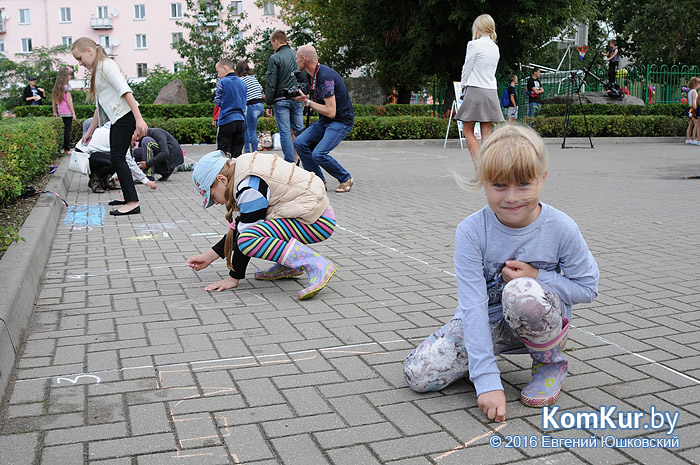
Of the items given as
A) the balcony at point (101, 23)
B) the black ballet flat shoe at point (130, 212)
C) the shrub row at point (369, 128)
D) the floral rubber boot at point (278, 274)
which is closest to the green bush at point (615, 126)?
the shrub row at point (369, 128)

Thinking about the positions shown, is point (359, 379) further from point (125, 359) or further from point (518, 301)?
point (125, 359)

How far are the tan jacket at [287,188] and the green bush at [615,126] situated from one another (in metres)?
16.9

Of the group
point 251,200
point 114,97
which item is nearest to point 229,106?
point 114,97

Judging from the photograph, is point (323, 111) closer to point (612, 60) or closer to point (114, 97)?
point (114, 97)

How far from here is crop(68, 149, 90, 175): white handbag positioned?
356 inches

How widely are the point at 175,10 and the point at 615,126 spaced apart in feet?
175

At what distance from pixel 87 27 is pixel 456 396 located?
68957mm

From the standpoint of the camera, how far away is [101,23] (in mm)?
64312

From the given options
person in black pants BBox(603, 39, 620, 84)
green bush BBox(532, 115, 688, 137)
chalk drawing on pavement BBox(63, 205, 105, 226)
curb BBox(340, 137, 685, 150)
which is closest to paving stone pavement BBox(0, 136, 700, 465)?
chalk drawing on pavement BBox(63, 205, 105, 226)

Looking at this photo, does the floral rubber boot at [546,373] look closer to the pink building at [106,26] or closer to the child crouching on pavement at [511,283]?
the child crouching on pavement at [511,283]

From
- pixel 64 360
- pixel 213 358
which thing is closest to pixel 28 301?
pixel 64 360

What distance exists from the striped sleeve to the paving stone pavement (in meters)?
0.50

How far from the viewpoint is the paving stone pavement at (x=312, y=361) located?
2475 mm

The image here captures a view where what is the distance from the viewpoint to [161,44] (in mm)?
64812
